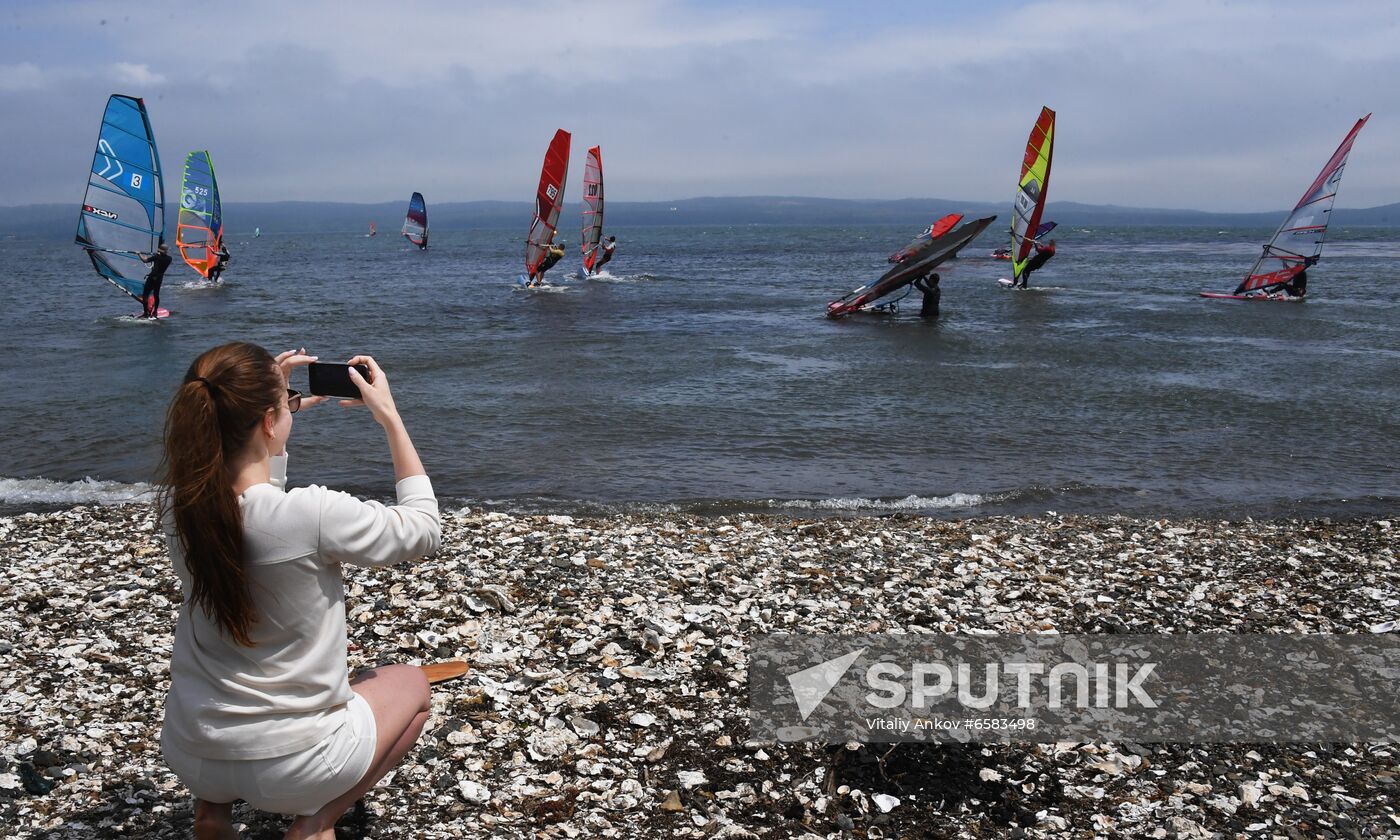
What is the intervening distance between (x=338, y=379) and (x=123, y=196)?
2911 cm

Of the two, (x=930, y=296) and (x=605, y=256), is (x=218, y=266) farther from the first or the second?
(x=930, y=296)

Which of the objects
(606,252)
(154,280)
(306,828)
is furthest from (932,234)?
(306,828)

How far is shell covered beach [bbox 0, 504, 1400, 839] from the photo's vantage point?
491cm

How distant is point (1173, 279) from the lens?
176 ft

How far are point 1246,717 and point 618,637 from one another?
155 inches

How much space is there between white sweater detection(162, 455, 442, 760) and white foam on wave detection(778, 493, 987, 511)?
9.12 m

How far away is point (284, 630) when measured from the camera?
11.2ft

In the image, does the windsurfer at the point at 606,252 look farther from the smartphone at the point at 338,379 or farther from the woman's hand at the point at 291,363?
the smartphone at the point at 338,379

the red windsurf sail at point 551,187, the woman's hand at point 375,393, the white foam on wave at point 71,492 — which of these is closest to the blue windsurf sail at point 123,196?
the red windsurf sail at point 551,187

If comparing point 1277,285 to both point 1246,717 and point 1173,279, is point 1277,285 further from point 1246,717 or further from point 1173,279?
point 1246,717

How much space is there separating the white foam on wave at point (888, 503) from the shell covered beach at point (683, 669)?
6.15ft

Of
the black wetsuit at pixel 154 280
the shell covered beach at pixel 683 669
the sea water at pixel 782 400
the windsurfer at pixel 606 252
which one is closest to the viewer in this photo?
the shell covered beach at pixel 683 669

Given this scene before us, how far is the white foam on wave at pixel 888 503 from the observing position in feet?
40.6

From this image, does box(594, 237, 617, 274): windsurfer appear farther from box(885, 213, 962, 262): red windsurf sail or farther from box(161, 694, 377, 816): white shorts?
box(161, 694, 377, 816): white shorts
